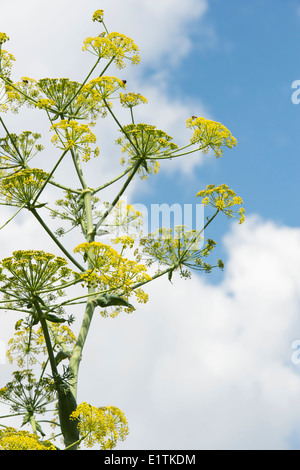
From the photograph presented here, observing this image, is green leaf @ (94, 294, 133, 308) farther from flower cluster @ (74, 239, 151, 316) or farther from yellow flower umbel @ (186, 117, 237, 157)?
yellow flower umbel @ (186, 117, 237, 157)

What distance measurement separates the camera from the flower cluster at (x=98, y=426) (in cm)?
922

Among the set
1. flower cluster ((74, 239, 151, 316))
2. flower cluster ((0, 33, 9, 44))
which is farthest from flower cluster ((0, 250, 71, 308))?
flower cluster ((0, 33, 9, 44))

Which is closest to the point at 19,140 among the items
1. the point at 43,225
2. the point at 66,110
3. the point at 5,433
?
the point at 66,110

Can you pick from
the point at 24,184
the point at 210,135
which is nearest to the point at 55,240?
the point at 24,184

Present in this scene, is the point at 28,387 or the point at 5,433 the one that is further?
the point at 28,387

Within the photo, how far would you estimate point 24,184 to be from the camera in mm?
9820

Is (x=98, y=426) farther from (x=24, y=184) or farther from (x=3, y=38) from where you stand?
(x=3, y=38)

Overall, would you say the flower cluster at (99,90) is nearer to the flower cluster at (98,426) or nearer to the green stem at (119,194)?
the green stem at (119,194)

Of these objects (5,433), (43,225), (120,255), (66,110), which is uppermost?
(66,110)

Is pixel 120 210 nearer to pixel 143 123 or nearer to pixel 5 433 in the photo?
pixel 143 123

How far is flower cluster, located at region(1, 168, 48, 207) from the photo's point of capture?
383 inches

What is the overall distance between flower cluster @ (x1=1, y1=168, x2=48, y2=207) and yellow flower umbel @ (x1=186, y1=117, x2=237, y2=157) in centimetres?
300
